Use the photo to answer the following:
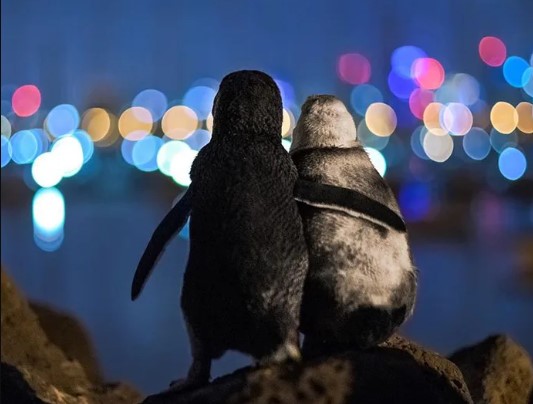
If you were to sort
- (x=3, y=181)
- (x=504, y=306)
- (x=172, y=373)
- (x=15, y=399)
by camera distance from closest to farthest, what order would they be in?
(x=15, y=399)
(x=172, y=373)
(x=504, y=306)
(x=3, y=181)

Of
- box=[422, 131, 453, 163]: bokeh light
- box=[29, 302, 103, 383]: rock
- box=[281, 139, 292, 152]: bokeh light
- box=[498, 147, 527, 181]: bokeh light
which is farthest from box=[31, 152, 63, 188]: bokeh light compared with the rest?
box=[281, 139, 292, 152]: bokeh light

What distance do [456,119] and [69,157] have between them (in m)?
10.5

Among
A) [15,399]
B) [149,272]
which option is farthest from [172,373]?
[149,272]

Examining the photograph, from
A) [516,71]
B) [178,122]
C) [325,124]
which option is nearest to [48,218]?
[325,124]

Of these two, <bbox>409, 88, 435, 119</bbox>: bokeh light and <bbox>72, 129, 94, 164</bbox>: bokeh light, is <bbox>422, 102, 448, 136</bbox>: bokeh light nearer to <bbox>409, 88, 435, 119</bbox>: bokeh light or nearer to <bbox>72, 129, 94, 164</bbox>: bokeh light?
<bbox>409, 88, 435, 119</bbox>: bokeh light

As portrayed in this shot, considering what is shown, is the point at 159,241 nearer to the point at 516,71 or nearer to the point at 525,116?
the point at 525,116

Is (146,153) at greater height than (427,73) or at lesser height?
lesser

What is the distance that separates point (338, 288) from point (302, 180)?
19 centimetres

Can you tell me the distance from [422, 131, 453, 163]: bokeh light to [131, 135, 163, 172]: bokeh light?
6426 millimetres

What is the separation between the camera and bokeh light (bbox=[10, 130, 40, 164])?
23.1 meters

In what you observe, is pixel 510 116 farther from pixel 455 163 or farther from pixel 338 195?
pixel 338 195

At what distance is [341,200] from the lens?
66.4 inches

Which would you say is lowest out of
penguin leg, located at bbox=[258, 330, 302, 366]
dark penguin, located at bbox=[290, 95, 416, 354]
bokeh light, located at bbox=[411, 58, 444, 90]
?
penguin leg, located at bbox=[258, 330, 302, 366]

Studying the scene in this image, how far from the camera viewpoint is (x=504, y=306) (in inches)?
216
